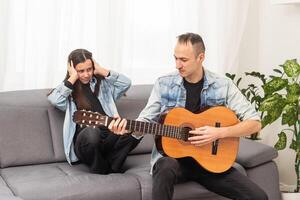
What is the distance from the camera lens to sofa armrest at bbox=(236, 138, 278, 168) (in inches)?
116

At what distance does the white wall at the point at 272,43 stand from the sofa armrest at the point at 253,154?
788 millimetres

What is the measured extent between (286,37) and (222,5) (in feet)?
1.89

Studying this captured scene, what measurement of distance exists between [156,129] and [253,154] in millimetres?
826

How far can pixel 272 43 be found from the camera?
3900mm

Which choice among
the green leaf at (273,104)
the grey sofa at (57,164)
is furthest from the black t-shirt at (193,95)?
the green leaf at (273,104)

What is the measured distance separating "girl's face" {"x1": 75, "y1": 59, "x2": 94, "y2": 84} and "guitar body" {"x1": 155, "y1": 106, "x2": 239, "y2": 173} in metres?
0.59

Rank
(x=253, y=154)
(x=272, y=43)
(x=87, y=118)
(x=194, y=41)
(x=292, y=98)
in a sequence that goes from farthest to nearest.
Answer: (x=272, y=43) → (x=292, y=98) → (x=253, y=154) → (x=194, y=41) → (x=87, y=118)

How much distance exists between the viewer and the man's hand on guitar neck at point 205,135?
2.50 meters

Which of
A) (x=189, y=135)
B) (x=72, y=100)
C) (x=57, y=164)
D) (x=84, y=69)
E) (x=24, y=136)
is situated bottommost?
(x=57, y=164)

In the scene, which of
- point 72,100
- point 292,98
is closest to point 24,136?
point 72,100

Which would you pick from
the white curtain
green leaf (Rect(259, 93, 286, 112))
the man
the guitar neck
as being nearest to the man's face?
the man

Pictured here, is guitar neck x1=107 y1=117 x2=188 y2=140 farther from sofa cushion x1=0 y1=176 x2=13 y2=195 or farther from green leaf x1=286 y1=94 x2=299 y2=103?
green leaf x1=286 y1=94 x2=299 y2=103

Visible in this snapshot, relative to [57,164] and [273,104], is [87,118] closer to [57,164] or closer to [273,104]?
[57,164]

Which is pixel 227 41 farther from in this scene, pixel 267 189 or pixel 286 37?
pixel 267 189
